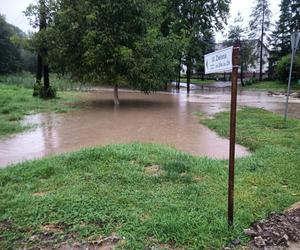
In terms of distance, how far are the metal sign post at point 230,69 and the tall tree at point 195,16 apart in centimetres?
2408

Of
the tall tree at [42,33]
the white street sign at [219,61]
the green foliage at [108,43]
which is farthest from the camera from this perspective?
the tall tree at [42,33]

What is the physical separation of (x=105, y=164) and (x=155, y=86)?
36.0 ft

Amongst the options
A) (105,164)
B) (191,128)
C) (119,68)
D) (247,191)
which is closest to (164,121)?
(191,128)

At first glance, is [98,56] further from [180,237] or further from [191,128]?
[180,237]

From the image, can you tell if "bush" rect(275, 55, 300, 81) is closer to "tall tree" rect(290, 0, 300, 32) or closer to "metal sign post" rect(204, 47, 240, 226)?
"tall tree" rect(290, 0, 300, 32)

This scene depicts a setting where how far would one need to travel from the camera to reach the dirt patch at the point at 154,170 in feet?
16.5

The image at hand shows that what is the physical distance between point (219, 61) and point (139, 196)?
1.78 meters

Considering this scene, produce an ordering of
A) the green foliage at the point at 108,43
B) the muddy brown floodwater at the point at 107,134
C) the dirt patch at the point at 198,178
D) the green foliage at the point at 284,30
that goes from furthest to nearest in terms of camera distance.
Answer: the green foliage at the point at 284,30 < the green foliage at the point at 108,43 < the muddy brown floodwater at the point at 107,134 < the dirt patch at the point at 198,178

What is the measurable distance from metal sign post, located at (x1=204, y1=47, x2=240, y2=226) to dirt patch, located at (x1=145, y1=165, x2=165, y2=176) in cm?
161

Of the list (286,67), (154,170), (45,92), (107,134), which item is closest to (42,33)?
(45,92)

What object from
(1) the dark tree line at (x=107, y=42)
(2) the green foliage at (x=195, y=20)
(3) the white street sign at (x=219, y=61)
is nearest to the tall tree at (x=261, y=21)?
(2) the green foliage at (x=195, y=20)

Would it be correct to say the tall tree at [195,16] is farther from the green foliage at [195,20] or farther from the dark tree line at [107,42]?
the dark tree line at [107,42]

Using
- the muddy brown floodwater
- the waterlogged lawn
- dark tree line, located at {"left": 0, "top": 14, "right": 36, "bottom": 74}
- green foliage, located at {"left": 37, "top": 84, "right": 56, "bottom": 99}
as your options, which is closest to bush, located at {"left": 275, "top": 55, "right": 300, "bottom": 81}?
green foliage, located at {"left": 37, "top": 84, "right": 56, "bottom": 99}

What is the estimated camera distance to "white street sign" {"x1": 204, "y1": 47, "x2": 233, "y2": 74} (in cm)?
337
